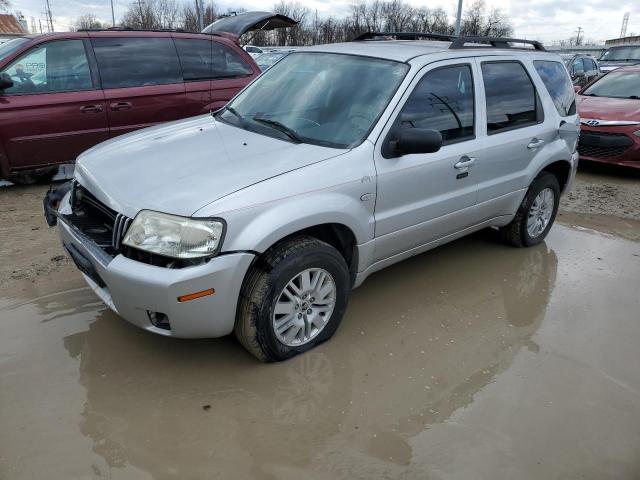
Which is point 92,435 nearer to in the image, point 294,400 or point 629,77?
point 294,400

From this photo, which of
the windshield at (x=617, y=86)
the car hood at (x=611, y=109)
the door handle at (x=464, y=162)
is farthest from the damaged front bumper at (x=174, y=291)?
the windshield at (x=617, y=86)

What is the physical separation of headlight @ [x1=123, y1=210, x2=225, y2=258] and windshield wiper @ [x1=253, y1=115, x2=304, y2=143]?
0.97 meters

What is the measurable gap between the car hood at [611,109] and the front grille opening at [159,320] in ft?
23.6

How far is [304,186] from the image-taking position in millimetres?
2805

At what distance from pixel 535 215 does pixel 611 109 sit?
4.10 meters

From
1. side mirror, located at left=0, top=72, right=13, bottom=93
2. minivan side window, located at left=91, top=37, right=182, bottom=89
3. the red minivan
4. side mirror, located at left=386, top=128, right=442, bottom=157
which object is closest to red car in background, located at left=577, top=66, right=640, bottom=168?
the red minivan

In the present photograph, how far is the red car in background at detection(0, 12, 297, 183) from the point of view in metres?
5.46

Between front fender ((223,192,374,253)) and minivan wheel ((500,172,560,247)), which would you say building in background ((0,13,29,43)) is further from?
front fender ((223,192,374,253))

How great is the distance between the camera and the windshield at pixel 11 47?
5.50 meters

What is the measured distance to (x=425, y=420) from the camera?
105 inches

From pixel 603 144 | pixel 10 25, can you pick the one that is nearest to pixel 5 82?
pixel 603 144

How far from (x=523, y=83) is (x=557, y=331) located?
204 centimetres

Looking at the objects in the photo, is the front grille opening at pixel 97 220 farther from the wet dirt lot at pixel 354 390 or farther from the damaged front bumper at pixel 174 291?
the wet dirt lot at pixel 354 390

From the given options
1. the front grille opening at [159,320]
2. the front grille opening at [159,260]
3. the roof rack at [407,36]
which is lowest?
the front grille opening at [159,320]
